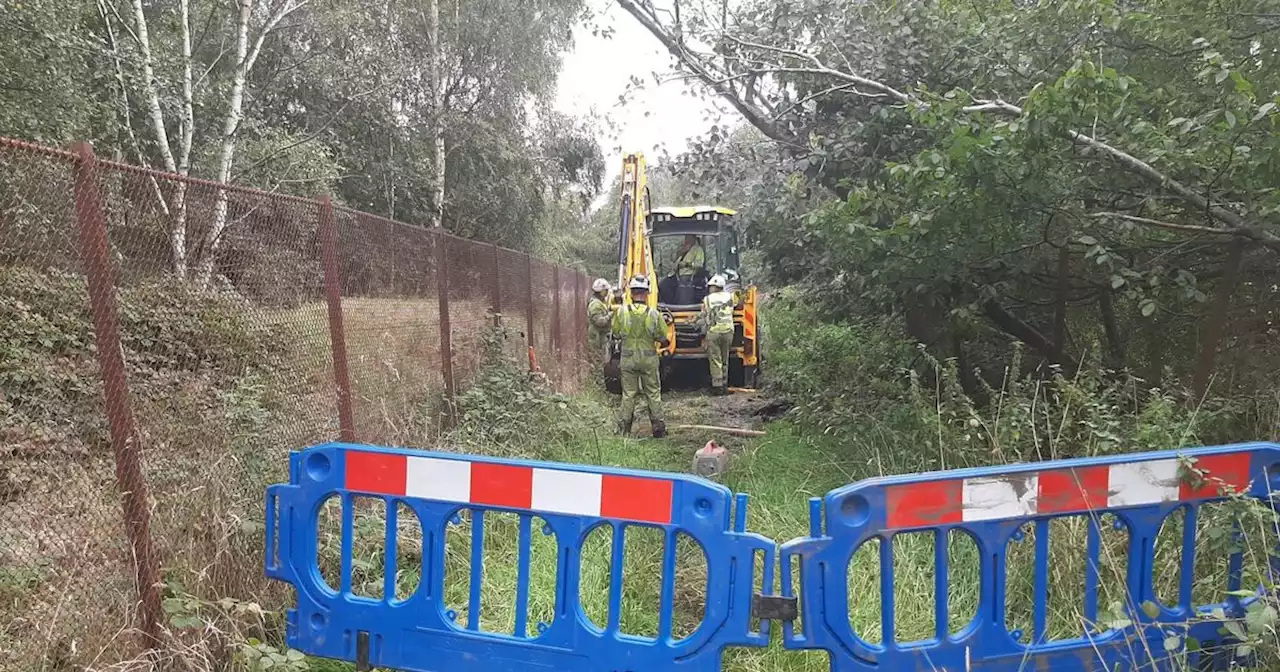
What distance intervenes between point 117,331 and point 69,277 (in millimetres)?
936

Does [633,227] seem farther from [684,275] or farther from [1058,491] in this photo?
[1058,491]

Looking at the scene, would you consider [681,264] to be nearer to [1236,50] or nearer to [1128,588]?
[1236,50]

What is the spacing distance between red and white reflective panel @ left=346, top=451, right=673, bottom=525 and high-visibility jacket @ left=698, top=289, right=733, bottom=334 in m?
7.66

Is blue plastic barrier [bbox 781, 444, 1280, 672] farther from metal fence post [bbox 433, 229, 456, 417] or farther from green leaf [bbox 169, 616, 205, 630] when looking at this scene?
metal fence post [bbox 433, 229, 456, 417]

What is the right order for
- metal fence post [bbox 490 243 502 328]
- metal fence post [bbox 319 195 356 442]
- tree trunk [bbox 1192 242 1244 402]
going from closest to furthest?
1. metal fence post [bbox 319 195 356 442]
2. tree trunk [bbox 1192 242 1244 402]
3. metal fence post [bbox 490 243 502 328]

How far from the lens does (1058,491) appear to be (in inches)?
102

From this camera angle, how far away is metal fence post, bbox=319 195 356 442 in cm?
436

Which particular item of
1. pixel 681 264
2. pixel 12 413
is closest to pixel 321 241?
pixel 12 413

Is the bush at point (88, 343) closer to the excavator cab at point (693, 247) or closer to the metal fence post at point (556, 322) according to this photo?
the metal fence post at point (556, 322)

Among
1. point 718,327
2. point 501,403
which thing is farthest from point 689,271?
point 501,403

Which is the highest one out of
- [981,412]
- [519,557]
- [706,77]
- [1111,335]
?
[706,77]

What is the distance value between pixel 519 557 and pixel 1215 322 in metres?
4.81

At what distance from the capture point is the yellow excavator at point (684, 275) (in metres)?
10.2

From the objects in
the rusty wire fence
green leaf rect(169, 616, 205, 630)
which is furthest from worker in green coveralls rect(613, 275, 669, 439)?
green leaf rect(169, 616, 205, 630)
